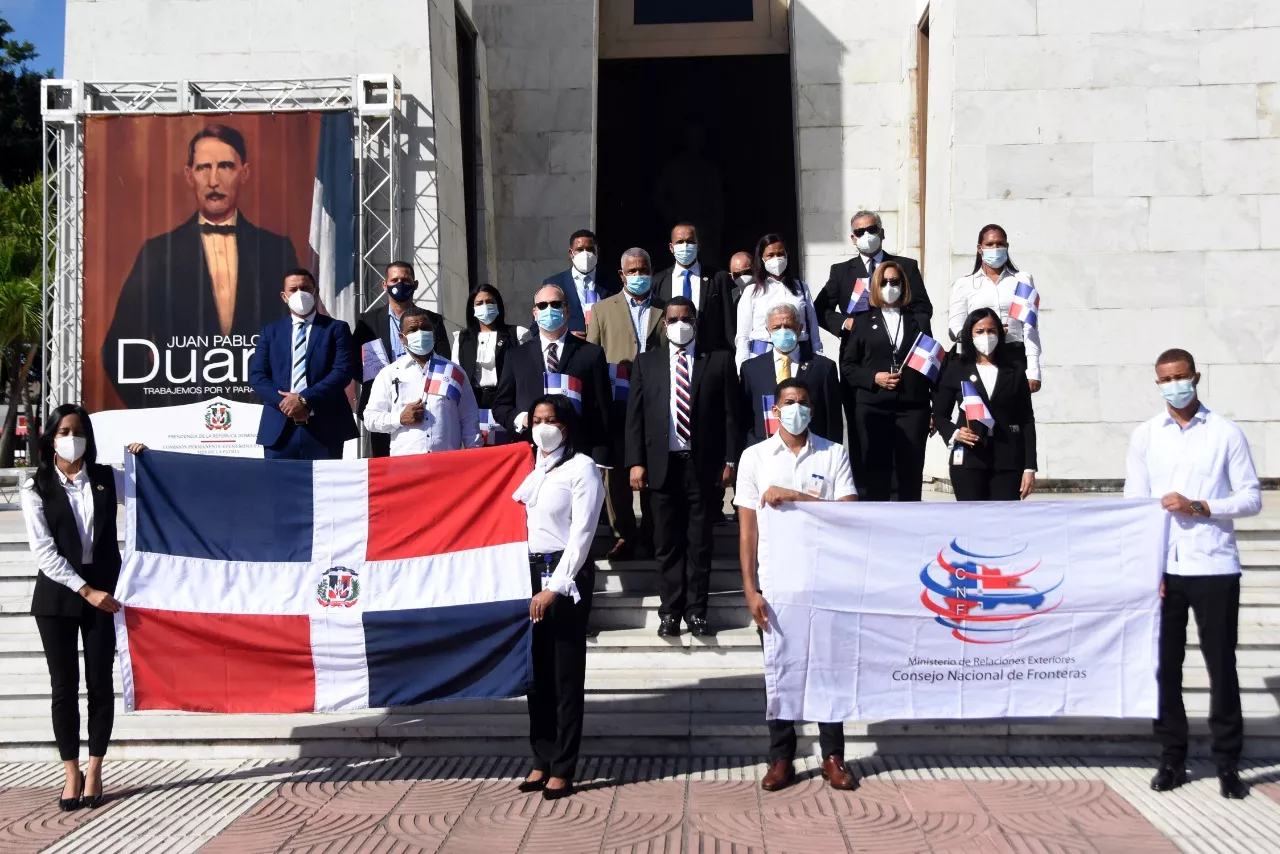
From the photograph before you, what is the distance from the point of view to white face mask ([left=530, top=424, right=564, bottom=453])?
19.7 ft

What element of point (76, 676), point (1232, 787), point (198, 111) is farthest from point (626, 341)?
point (198, 111)

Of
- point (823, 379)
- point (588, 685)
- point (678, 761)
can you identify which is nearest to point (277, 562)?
point (588, 685)

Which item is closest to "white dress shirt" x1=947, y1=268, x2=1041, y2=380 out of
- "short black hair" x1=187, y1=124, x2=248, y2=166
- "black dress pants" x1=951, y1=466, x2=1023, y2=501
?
"black dress pants" x1=951, y1=466, x2=1023, y2=501

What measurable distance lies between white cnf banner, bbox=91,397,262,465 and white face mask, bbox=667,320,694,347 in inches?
245

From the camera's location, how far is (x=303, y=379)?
8016mm

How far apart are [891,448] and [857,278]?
1467 mm

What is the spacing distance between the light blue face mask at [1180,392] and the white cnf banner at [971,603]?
57 cm

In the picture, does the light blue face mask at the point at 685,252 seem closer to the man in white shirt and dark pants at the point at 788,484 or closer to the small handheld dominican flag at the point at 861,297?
the small handheld dominican flag at the point at 861,297

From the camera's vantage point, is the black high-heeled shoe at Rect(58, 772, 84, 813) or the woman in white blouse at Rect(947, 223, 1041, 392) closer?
the black high-heeled shoe at Rect(58, 772, 84, 813)

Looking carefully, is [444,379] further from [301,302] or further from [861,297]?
[861,297]

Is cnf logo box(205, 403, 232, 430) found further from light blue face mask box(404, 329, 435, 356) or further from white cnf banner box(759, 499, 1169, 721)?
white cnf banner box(759, 499, 1169, 721)

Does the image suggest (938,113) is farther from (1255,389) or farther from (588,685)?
(588,685)

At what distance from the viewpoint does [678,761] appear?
21.0ft

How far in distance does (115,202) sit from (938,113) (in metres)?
9.08
